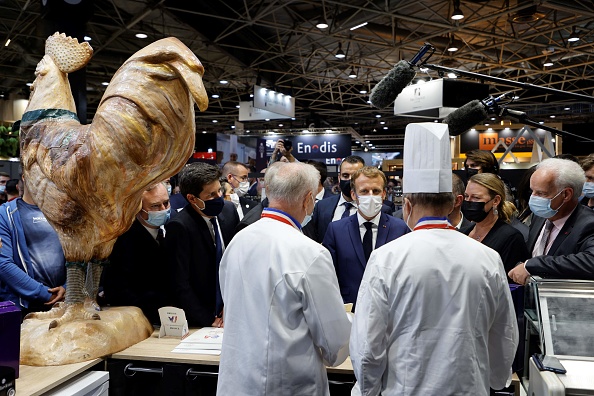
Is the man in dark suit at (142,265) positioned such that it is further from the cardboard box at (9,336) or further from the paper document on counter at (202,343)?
the cardboard box at (9,336)

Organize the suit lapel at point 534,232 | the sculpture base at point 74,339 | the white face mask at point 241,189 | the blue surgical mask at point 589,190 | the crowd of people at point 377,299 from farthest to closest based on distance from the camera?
the white face mask at point 241,189
the blue surgical mask at point 589,190
the suit lapel at point 534,232
the sculpture base at point 74,339
the crowd of people at point 377,299

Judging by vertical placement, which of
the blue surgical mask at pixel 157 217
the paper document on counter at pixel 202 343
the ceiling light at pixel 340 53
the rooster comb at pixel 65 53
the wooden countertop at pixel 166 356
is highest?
the ceiling light at pixel 340 53

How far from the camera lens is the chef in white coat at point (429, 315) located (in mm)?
1798

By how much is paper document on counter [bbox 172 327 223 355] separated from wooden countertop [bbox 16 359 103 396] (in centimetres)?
43

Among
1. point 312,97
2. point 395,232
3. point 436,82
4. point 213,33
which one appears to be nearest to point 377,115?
point 312,97

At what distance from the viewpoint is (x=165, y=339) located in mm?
2744

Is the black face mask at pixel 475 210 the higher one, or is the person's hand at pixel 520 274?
the black face mask at pixel 475 210

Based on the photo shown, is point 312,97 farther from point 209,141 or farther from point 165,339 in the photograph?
point 165,339

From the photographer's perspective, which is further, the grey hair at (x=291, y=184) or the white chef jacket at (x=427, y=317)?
the grey hair at (x=291, y=184)

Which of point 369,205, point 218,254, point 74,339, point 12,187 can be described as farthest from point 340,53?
point 74,339

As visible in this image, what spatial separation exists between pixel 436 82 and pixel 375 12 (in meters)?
3.72

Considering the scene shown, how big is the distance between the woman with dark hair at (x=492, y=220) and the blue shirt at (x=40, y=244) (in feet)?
8.19

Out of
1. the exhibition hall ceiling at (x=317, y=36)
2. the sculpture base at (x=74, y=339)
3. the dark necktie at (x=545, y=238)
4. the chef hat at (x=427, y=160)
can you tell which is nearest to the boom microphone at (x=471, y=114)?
the chef hat at (x=427, y=160)

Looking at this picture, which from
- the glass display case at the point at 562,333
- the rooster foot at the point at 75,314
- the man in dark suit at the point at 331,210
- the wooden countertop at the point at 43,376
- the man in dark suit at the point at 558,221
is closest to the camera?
the glass display case at the point at 562,333
